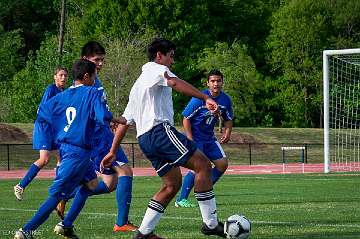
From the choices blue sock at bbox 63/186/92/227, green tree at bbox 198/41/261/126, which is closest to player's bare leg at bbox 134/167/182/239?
blue sock at bbox 63/186/92/227

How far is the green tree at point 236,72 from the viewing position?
58.5 m

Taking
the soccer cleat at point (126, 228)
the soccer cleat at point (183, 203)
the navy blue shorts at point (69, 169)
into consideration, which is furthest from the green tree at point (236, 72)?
the navy blue shorts at point (69, 169)

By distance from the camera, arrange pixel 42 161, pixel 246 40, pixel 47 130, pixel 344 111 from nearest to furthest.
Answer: pixel 47 130 < pixel 42 161 < pixel 344 111 < pixel 246 40

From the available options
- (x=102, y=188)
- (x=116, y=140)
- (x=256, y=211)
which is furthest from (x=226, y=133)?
(x=116, y=140)

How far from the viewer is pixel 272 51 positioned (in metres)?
70.4

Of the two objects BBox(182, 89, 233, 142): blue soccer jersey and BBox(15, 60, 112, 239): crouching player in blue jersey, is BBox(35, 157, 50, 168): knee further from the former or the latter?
BBox(15, 60, 112, 239): crouching player in blue jersey

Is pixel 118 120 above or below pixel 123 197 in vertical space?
above

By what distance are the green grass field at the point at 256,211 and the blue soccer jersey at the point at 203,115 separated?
1.15 meters

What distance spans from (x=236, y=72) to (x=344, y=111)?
2391cm

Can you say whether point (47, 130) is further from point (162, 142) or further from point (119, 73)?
point (119, 73)

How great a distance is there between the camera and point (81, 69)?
10359mm

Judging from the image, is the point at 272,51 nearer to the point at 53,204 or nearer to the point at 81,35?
the point at 81,35

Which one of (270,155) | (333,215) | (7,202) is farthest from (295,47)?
(333,215)

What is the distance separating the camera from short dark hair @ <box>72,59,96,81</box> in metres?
10.3
